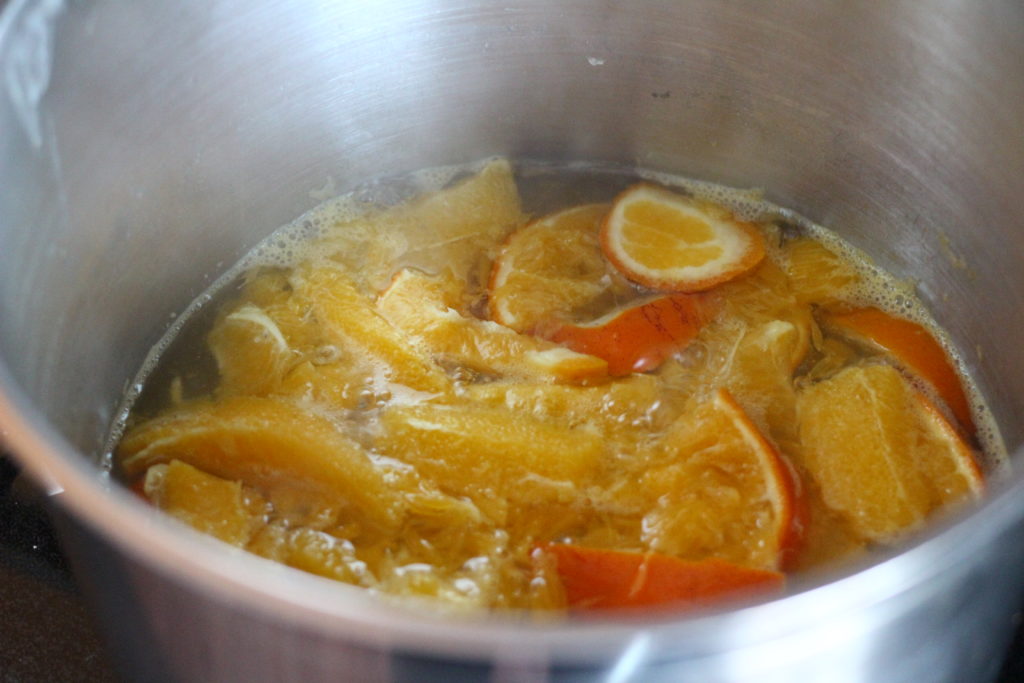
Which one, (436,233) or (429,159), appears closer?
(436,233)

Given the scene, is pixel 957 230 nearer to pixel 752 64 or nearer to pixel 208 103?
pixel 752 64

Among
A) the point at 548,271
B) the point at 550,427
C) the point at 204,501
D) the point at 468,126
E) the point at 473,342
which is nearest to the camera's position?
the point at 204,501

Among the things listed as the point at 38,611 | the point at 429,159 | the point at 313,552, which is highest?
the point at 429,159

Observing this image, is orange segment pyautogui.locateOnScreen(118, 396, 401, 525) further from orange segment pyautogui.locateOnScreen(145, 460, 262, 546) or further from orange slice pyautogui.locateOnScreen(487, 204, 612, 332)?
orange slice pyautogui.locateOnScreen(487, 204, 612, 332)

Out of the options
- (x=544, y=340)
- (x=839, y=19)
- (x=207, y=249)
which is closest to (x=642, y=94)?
(x=839, y=19)

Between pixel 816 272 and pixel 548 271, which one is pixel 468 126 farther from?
pixel 816 272

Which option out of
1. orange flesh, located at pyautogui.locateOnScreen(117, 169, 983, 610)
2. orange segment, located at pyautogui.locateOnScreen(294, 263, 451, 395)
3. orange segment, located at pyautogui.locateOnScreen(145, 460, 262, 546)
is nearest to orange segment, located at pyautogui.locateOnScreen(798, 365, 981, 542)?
orange flesh, located at pyautogui.locateOnScreen(117, 169, 983, 610)

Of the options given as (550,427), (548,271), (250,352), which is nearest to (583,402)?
(550,427)
